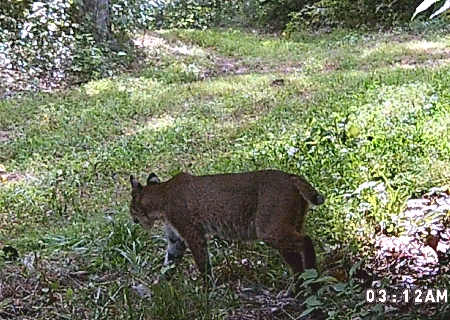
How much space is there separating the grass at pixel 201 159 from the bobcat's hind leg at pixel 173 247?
0.11m

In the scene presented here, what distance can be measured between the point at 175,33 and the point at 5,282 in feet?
43.0

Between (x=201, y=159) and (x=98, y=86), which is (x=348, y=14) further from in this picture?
(x=201, y=159)

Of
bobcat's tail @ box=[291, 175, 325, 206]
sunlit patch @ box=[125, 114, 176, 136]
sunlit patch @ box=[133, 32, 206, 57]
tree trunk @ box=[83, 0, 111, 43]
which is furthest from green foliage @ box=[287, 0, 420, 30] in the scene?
bobcat's tail @ box=[291, 175, 325, 206]

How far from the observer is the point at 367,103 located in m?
7.80

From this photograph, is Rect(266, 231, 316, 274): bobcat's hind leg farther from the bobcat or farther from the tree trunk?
the tree trunk

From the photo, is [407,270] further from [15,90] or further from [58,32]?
[58,32]

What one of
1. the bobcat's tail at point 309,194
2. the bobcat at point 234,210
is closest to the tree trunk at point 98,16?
the bobcat at point 234,210

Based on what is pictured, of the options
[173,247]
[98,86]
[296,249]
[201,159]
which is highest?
[296,249]

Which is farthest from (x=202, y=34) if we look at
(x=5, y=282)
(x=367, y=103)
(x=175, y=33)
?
(x=5, y=282)

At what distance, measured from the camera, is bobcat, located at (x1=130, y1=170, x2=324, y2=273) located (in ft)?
11.9

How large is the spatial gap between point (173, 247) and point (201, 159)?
3.05 metres

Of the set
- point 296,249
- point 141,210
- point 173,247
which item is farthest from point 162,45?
point 296,249

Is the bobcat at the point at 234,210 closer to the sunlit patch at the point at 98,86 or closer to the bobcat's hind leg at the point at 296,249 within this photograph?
the bobcat's hind leg at the point at 296,249

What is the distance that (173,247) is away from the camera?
4113 mm
